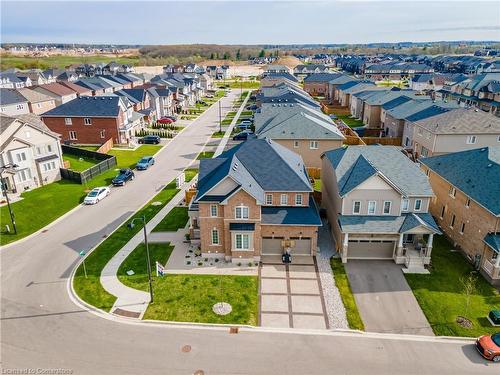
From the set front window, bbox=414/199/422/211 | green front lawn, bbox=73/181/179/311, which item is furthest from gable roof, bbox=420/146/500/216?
green front lawn, bbox=73/181/179/311

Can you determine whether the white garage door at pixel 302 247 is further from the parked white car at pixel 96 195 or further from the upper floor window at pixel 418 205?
the parked white car at pixel 96 195

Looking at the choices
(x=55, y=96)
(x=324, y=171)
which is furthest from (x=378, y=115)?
(x=55, y=96)

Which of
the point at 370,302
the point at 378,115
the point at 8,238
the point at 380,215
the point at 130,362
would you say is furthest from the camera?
the point at 378,115

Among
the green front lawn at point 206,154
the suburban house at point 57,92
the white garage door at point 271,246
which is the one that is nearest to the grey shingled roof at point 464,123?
the white garage door at point 271,246

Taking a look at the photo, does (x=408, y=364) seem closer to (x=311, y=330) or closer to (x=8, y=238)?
(x=311, y=330)

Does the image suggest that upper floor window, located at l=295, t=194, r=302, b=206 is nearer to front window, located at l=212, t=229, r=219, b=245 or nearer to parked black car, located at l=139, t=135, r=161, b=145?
front window, located at l=212, t=229, r=219, b=245

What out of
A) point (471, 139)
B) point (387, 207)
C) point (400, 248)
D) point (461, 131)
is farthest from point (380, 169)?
point (471, 139)
